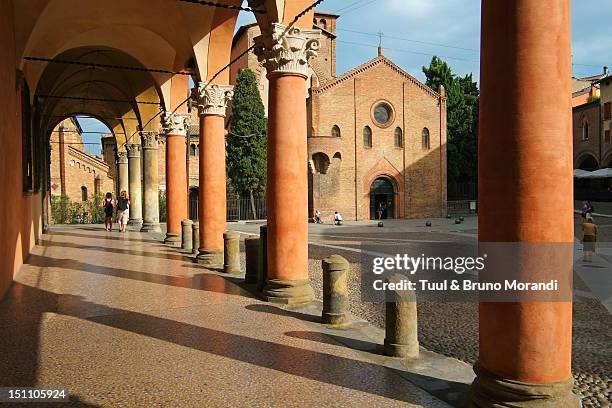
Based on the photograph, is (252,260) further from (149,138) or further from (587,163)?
(587,163)

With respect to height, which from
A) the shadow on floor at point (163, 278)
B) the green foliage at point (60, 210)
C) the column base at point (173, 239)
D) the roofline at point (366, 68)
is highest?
the roofline at point (366, 68)

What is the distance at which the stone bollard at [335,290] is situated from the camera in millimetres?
5270

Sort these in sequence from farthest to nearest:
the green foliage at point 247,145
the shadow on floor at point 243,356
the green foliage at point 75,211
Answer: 1. the green foliage at point 247,145
2. the green foliage at point 75,211
3. the shadow on floor at point 243,356

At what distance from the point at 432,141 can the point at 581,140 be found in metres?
12.9

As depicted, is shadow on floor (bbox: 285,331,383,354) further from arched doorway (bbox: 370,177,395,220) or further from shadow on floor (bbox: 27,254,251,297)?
arched doorway (bbox: 370,177,395,220)

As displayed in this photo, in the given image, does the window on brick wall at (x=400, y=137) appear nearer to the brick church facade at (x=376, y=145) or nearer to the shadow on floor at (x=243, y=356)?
the brick church facade at (x=376, y=145)

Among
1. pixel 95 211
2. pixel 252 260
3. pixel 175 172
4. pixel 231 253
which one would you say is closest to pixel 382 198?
pixel 95 211

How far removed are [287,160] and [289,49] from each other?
1426 millimetres

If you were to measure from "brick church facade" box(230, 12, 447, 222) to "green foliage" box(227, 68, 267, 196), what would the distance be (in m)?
3.59

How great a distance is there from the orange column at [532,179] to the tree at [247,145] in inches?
1261

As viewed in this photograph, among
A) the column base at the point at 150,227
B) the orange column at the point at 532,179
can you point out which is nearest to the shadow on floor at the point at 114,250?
the column base at the point at 150,227

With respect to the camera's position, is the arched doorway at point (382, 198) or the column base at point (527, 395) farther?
the arched doorway at point (382, 198)

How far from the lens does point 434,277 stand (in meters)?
10.7

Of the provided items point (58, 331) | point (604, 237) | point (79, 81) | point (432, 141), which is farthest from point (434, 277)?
point (432, 141)
